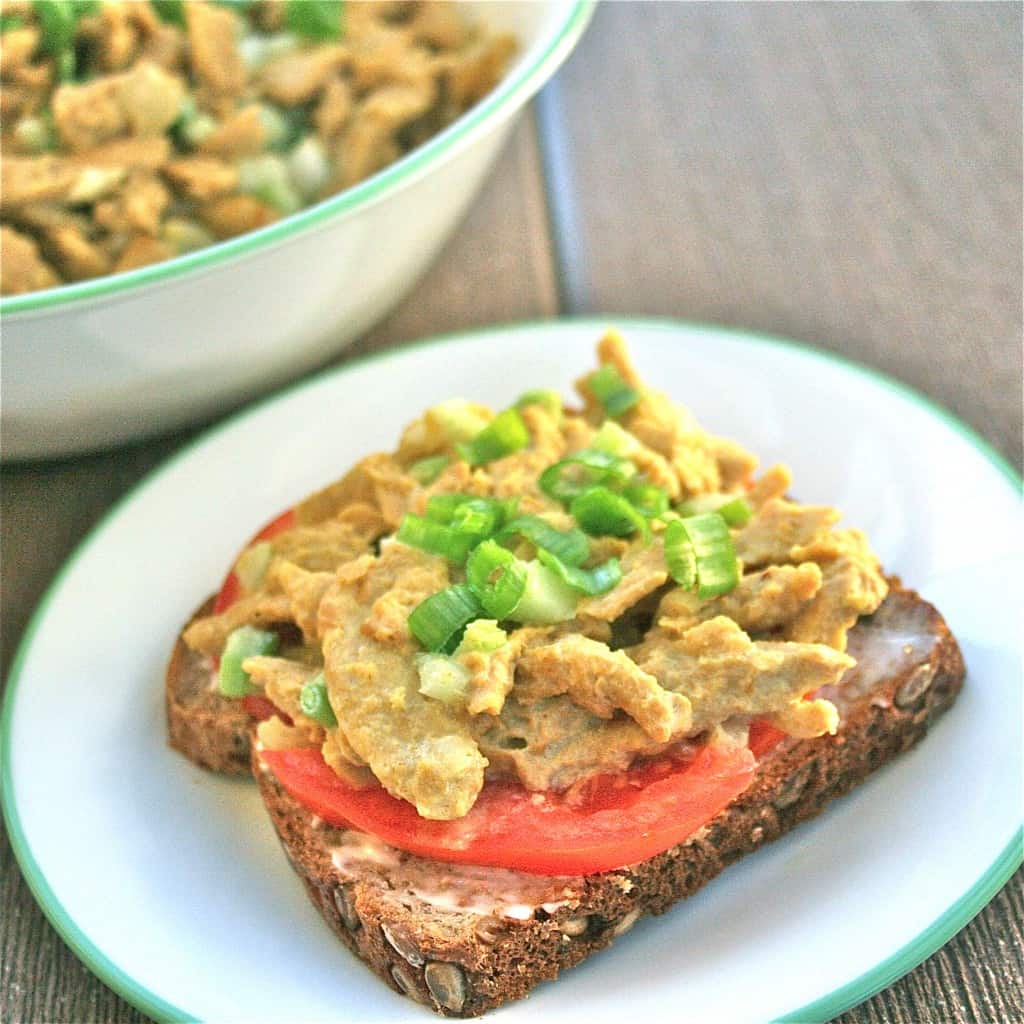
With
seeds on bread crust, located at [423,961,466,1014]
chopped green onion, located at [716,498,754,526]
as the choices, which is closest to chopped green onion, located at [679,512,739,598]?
chopped green onion, located at [716,498,754,526]

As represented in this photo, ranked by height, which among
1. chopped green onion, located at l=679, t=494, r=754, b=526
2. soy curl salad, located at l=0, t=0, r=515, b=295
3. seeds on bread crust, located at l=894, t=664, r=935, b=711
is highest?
soy curl salad, located at l=0, t=0, r=515, b=295

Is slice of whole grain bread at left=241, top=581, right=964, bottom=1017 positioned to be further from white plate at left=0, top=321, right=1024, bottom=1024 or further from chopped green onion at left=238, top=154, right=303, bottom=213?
chopped green onion at left=238, top=154, right=303, bottom=213

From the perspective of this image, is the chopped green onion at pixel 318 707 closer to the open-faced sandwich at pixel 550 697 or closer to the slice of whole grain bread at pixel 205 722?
the open-faced sandwich at pixel 550 697

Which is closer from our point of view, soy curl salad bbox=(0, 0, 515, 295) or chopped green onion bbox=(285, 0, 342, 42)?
soy curl salad bbox=(0, 0, 515, 295)

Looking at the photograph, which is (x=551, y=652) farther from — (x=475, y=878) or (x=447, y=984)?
(x=447, y=984)

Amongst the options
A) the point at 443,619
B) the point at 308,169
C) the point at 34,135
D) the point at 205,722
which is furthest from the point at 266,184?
the point at 443,619

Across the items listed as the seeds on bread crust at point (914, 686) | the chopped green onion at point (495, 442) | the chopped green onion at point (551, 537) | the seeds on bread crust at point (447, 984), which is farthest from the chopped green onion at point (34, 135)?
the seeds on bread crust at point (914, 686)
